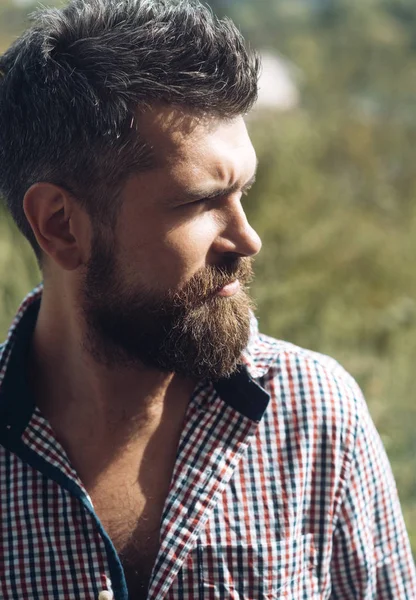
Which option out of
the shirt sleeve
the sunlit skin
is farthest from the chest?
the shirt sleeve

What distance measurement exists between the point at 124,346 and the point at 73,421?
0.21m

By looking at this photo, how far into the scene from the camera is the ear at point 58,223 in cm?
192

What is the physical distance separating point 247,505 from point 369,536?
0.92 feet

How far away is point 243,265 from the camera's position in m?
1.91

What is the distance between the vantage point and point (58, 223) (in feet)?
Result: 6.41

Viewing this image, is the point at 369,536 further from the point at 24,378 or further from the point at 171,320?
the point at 24,378

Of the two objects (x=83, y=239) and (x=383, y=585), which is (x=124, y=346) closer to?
(x=83, y=239)

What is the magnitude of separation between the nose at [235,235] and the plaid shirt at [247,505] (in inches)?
9.6

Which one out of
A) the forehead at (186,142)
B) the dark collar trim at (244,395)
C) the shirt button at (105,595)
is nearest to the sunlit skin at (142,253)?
the forehead at (186,142)

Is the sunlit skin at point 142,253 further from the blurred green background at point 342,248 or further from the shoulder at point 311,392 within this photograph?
the blurred green background at point 342,248

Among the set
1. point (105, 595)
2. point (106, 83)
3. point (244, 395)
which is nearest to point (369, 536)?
point (244, 395)

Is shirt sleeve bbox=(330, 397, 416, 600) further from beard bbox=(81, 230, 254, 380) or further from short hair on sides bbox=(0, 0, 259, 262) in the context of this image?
short hair on sides bbox=(0, 0, 259, 262)

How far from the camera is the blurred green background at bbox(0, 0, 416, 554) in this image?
4.40 metres

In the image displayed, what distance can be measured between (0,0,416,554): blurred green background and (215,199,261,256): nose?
21.4 inches
